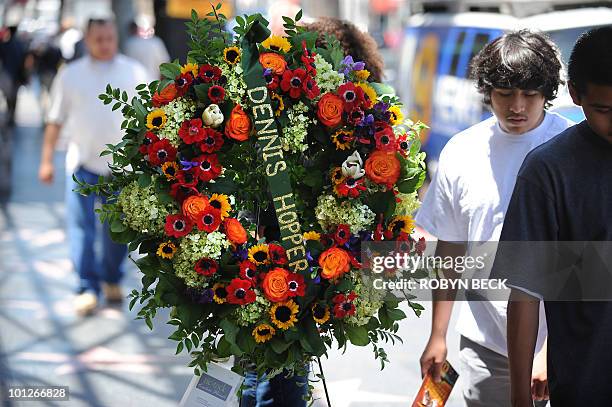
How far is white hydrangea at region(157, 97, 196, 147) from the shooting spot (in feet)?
9.57

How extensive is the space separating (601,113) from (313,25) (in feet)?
5.83

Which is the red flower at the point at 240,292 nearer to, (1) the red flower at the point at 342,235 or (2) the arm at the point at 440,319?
(1) the red flower at the point at 342,235

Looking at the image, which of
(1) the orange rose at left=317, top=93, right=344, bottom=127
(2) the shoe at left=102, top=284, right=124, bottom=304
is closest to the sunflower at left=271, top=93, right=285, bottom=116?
(1) the orange rose at left=317, top=93, right=344, bottom=127

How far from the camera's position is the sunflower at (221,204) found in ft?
9.45

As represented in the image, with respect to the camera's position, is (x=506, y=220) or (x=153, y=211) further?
(x=153, y=211)

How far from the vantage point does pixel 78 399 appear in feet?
17.3

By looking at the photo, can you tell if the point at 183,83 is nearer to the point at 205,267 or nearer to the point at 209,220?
the point at 209,220

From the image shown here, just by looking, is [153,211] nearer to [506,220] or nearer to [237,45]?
[237,45]

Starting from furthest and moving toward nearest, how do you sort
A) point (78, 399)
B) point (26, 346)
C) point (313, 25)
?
point (26, 346) → point (78, 399) → point (313, 25)

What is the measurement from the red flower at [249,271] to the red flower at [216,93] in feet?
1.51

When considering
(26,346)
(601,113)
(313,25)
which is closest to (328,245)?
(601,113)

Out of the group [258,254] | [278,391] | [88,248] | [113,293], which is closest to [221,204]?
[258,254]

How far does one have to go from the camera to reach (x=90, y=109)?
6.75 meters

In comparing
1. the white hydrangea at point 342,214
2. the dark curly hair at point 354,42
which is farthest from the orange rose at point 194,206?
the dark curly hair at point 354,42
